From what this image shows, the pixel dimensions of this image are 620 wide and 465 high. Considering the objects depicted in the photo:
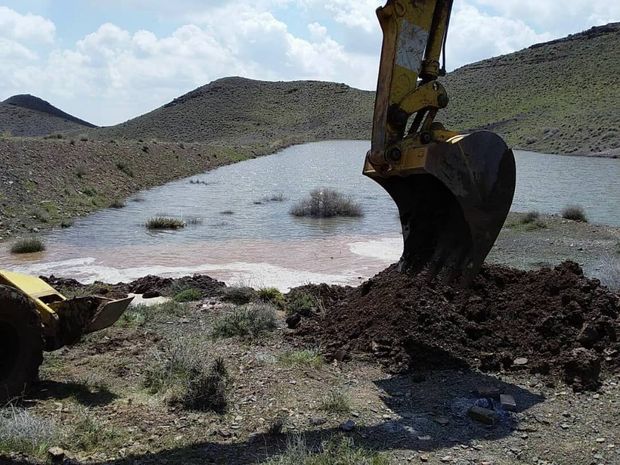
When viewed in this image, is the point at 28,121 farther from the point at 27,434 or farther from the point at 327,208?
the point at 27,434

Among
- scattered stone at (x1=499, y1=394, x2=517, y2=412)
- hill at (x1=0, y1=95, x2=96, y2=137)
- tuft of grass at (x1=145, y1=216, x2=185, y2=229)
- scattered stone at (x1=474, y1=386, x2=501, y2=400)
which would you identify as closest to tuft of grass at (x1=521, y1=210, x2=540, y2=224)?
tuft of grass at (x1=145, y1=216, x2=185, y2=229)

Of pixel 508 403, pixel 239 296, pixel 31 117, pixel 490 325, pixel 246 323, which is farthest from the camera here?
pixel 31 117

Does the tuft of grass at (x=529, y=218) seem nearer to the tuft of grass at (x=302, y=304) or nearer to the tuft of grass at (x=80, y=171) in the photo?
the tuft of grass at (x=302, y=304)

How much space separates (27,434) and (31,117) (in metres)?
96.8

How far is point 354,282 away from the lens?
1450 centimetres

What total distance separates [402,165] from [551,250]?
11965 millimetres

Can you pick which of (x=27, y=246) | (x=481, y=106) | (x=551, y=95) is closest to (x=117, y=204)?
(x=27, y=246)

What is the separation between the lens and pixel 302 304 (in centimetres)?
1058

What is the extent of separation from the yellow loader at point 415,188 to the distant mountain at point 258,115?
9291cm

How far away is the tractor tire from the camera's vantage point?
6.38 metres

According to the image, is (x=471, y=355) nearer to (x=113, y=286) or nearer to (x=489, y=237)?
(x=489, y=237)

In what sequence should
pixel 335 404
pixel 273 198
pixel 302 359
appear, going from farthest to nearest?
pixel 273 198, pixel 302 359, pixel 335 404

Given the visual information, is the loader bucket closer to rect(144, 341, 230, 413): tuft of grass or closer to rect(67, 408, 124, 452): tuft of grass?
rect(144, 341, 230, 413): tuft of grass

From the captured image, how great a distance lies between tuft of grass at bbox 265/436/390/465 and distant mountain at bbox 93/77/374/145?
95.4m
